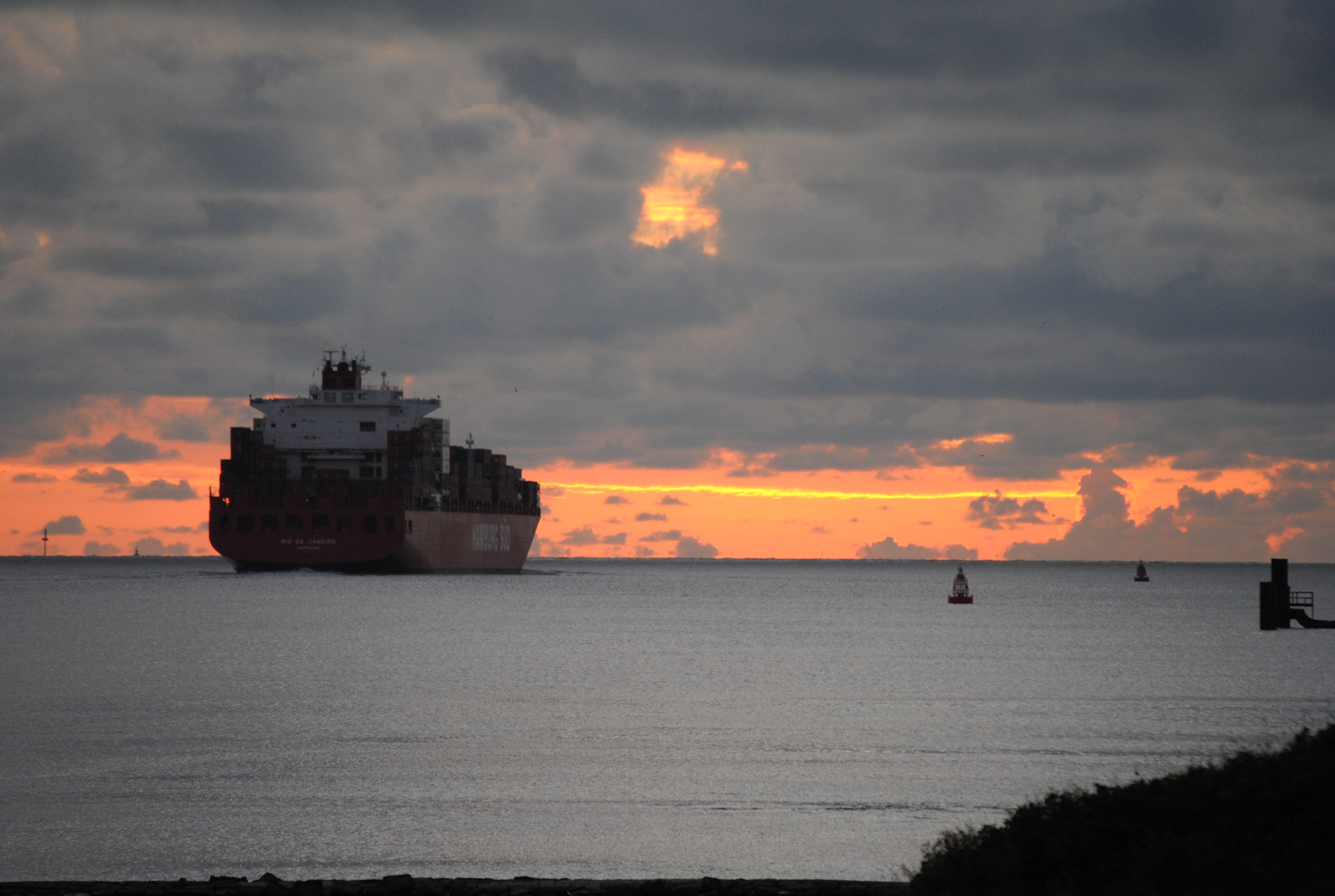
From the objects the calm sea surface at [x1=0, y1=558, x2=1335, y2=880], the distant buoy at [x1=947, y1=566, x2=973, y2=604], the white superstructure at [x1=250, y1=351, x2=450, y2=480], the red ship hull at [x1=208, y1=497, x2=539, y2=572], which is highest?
the white superstructure at [x1=250, y1=351, x2=450, y2=480]

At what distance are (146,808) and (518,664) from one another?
26.5 m

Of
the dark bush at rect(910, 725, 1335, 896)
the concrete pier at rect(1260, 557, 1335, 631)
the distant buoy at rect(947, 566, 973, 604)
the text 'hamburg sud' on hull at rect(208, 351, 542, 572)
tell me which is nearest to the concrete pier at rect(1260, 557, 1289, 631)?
the concrete pier at rect(1260, 557, 1335, 631)

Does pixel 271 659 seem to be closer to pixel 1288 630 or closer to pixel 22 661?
pixel 22 661

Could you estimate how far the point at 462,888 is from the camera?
13086 mm

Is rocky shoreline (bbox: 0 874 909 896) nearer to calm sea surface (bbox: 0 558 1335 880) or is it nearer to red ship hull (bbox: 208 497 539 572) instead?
calm sea surface (bbox: 0 558 1335 880)

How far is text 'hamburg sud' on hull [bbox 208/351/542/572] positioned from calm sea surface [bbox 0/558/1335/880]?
111 feet

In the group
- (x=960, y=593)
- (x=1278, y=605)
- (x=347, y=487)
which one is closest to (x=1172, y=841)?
(x=1278, y=605)

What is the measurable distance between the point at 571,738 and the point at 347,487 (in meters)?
75.8

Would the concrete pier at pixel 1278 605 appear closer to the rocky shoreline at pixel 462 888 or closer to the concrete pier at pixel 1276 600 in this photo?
the concrete pier at pixel 1276 600

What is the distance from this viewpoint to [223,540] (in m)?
101

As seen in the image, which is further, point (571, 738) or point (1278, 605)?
point (1278, 605)

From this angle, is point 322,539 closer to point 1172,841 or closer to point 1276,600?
point 1276,600

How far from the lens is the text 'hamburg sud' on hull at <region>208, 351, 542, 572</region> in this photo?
99312 millimetres

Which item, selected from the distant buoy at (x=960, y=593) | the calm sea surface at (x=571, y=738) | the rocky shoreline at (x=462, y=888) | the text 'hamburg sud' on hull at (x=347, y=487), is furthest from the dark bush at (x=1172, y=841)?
the distant buoy at (x=960, y=593)
